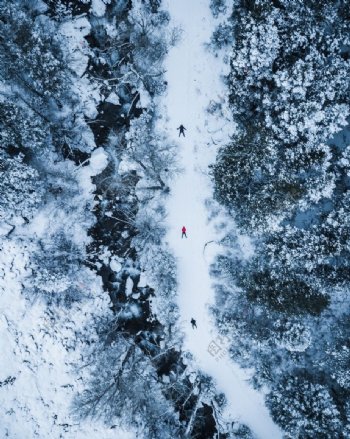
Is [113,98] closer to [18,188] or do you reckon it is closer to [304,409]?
[18,188]

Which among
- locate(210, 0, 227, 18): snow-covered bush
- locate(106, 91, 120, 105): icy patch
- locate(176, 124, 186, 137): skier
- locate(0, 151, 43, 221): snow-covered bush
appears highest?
locate(210, 0, 227, 18): snow-covered bush

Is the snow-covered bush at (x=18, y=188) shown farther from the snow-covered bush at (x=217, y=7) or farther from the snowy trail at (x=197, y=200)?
the snow-covered bush at (x=217, y=7)

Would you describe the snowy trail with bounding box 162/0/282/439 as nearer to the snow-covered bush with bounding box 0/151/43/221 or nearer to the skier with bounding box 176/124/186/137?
the skier with bounding box 176/124/186/137

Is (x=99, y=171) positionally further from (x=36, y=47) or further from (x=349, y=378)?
(x=349, y=378)

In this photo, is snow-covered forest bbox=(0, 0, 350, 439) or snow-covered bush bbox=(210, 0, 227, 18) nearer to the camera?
snow-covered forest bbox=(0, 0, 350, 439)

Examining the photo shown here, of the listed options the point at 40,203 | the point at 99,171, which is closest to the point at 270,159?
the point at 99,171

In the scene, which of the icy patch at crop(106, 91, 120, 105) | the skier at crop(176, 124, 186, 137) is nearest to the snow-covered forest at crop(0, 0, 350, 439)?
the icy patch at crop(106, 91, 120, 105)
